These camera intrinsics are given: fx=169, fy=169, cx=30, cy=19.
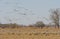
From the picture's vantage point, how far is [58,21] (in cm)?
5091

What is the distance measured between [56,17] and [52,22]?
7.37ft

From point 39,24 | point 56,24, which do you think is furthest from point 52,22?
point 39,24

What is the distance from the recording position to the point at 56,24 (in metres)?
50.5

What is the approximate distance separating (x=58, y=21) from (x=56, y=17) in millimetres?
1360

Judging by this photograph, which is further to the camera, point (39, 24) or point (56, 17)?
point (56, 17)

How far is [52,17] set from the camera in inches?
1998

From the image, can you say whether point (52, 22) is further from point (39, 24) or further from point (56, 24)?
point (39, 24)

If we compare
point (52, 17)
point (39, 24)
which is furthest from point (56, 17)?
point (39, 24)

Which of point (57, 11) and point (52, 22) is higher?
point (57, 11)

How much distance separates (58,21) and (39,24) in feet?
22.1

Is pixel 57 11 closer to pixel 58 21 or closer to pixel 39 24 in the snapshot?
pixel 58 21

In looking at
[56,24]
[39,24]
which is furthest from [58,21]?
[39,24]

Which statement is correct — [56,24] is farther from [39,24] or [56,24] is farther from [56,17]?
[39,24]

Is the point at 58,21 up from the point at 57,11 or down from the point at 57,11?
down
